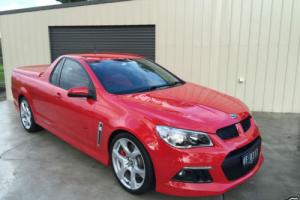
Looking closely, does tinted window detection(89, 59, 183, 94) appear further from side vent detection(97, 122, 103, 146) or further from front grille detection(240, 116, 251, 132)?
front grille detection(240, 116, 251, 132)

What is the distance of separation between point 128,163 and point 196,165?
0.83m

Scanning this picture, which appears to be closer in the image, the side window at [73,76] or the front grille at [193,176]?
the front grille at [193,176]

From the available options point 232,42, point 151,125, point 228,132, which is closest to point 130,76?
point 151,125

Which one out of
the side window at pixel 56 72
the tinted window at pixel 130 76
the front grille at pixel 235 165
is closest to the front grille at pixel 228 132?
the front grille at pixel 235 165

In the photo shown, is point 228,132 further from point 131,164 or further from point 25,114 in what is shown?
point 25,114

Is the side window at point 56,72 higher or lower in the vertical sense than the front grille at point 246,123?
higher

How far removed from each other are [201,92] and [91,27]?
5.18 metres

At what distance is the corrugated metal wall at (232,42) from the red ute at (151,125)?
269cm

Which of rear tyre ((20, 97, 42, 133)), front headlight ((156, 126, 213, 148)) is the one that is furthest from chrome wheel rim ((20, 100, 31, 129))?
front headlight ((156, 126, 213, 148))

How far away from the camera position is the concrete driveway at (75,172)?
300 centimetres

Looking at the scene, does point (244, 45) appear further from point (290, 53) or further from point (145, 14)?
point (145, 14)

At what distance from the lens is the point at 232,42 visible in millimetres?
6266

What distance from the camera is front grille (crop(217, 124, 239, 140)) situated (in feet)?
8.42

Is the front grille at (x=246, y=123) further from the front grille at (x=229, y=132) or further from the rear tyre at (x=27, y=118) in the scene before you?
the rear tyre at (x=27, y=118)
